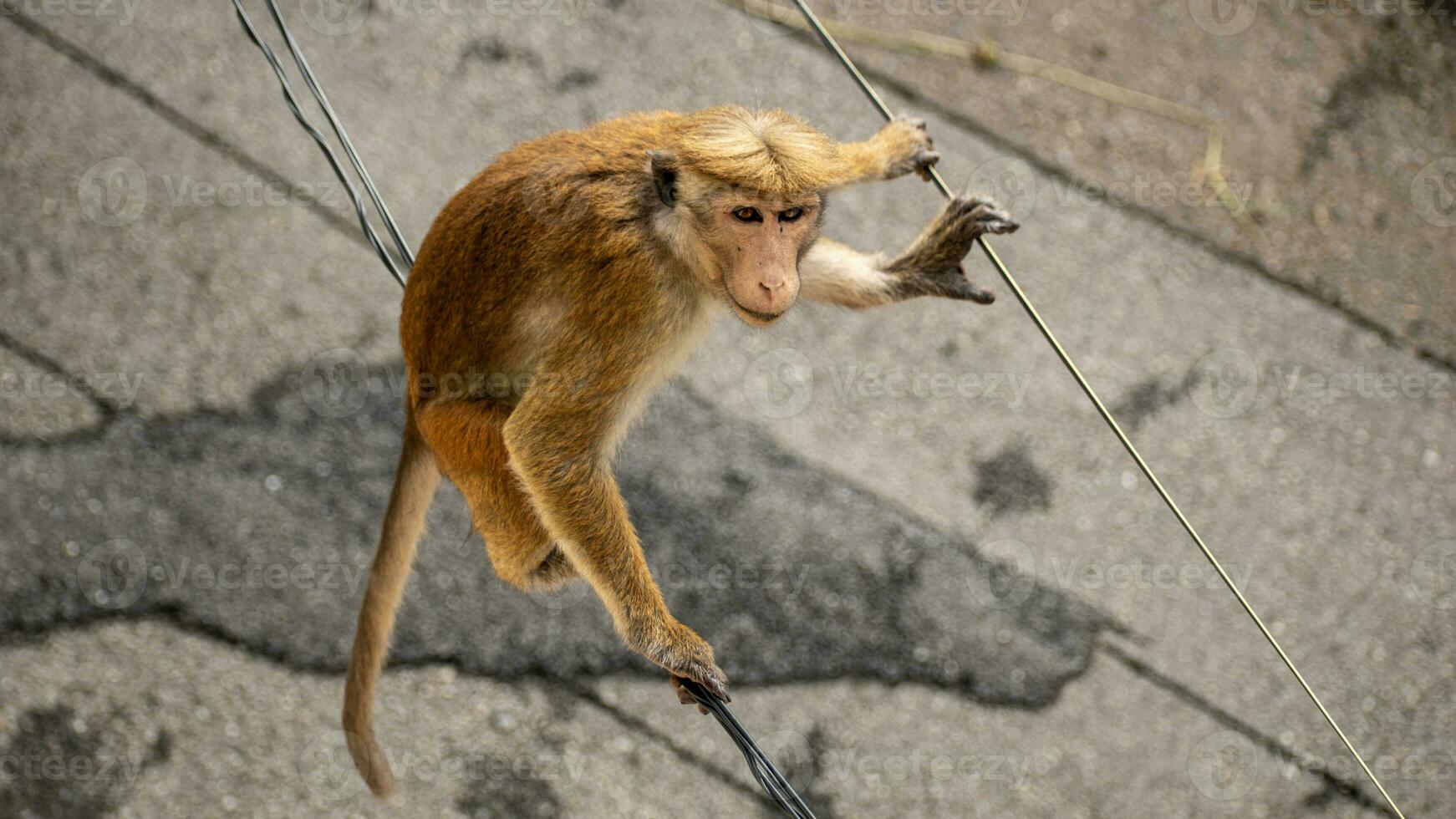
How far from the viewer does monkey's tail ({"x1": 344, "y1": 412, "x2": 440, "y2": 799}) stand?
3.63 metres

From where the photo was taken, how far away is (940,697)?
500cm

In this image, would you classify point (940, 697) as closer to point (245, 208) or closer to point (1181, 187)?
point (1181, 187)

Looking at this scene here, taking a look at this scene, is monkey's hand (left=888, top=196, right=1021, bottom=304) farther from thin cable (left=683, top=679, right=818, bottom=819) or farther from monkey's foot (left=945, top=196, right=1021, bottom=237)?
thin cable (left=683, top=679, right=818, bottom=819)

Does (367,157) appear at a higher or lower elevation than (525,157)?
lower

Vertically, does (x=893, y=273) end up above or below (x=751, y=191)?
below

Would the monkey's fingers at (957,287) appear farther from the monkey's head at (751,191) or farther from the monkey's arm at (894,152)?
the monkey's head at (751,191)

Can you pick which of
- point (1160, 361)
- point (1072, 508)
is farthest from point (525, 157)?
point (1160, 361)

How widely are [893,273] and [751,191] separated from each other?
3.70ft

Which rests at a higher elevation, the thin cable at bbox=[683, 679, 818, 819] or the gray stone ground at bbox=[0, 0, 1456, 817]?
the thin cable at bbox=[683, 679, 818, 819]

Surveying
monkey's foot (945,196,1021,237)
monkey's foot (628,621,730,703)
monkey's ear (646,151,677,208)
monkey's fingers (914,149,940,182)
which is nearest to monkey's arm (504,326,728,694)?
monkey's foot (628,621,730,703)

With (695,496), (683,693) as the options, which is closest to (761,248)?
(683,693)

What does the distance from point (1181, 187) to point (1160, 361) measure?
3.54ft

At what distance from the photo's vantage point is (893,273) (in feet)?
12.3

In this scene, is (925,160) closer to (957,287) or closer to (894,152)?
(894,152)
